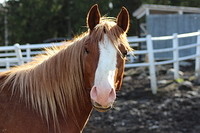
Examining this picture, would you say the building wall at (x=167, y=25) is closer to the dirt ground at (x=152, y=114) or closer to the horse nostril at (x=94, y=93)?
the dirt ground at (x=152, y=114)

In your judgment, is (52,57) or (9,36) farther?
(9,36)

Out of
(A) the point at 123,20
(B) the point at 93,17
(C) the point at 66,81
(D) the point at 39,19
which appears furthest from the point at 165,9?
(D) the point at 39,19

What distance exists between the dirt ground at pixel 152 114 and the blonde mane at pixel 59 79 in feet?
10.3

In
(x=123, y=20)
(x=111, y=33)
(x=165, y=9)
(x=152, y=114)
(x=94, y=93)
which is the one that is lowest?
(x=152, y=114)

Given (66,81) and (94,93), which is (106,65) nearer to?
(94,93)

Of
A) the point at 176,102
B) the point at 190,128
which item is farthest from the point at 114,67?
the point at 176,102

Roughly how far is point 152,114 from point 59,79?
160 inches

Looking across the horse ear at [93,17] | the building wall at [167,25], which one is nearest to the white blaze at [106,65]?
the horse ear at [93,17]

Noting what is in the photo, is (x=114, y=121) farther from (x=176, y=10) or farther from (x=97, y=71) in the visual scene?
(x=176, y=10)

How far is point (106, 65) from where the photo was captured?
2.85m

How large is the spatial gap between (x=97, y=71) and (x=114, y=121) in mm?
3850

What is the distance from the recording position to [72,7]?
100 ft

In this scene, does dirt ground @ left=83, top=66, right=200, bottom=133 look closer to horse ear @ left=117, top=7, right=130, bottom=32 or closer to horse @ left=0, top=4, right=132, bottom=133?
horse @ left=0, top=4, right=132, bottom=133

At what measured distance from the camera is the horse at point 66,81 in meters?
2.89
